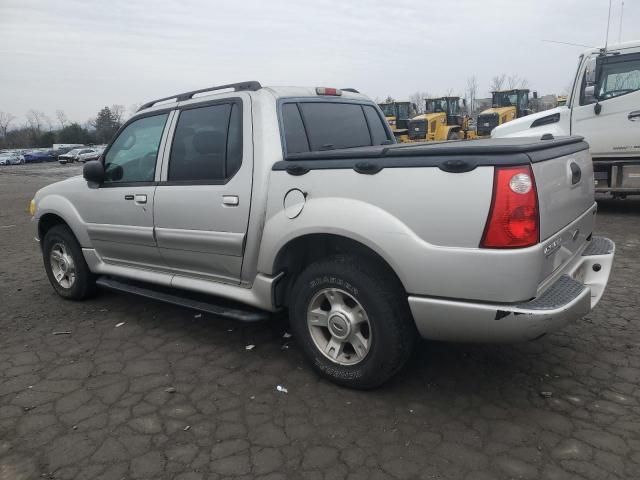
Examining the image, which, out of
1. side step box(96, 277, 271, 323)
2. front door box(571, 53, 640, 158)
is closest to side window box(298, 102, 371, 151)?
side step box(96, 277, 271, 323)

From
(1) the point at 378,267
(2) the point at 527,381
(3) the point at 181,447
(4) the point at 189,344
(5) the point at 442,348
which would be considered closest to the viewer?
Answer: (3) the point at 181,447

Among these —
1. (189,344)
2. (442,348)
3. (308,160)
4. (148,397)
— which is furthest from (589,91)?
(148,397)

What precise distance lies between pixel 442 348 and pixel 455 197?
1.56 metres

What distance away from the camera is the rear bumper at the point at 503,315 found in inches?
99.5

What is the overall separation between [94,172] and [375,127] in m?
2.50

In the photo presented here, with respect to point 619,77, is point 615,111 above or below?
below

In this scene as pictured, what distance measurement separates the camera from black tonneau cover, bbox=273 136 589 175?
8.18ft

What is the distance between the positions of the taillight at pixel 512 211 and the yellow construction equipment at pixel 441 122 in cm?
1806

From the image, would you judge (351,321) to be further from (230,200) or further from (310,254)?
(230,200)

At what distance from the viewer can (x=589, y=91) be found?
8047 mm

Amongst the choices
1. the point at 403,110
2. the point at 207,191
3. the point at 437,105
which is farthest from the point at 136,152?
the point at 403,110

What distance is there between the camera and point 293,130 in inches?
143

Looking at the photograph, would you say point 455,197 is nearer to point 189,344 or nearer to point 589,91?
point 189,344

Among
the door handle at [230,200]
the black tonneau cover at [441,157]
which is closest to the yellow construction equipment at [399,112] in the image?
the black tonneau cover at [441,157]
